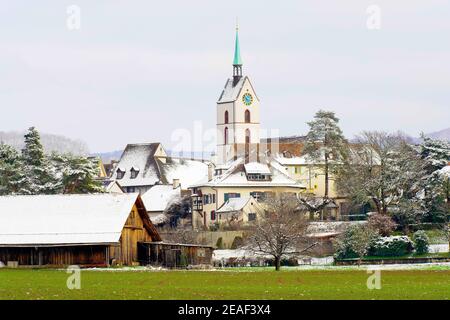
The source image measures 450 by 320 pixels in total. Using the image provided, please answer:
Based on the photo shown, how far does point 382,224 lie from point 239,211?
1008 inches

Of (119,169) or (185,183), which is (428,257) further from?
(119,169)

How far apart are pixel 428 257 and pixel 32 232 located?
29.6 m

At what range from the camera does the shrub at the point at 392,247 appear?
317 ft

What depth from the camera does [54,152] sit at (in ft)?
388

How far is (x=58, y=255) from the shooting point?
250ft

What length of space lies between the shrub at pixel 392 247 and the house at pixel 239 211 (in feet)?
79.9

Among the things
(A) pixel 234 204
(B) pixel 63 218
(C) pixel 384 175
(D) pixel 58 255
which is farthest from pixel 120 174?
(D) pixel 58 255

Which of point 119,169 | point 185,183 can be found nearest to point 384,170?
point 185,183

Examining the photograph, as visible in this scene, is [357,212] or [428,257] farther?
[357,212]

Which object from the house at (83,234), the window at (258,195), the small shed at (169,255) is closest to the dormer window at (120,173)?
the window at (258,195)

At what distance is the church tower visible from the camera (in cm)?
19125

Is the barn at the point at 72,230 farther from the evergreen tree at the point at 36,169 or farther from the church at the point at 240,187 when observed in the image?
the church at the point at 240,187

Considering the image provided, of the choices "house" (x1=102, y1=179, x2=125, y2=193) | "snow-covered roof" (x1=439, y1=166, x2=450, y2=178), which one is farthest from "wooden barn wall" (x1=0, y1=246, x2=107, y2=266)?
"house" (x1=102, y1=179, x2=125, y2=193)

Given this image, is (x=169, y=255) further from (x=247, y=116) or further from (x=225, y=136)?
(x=247, y=116)
